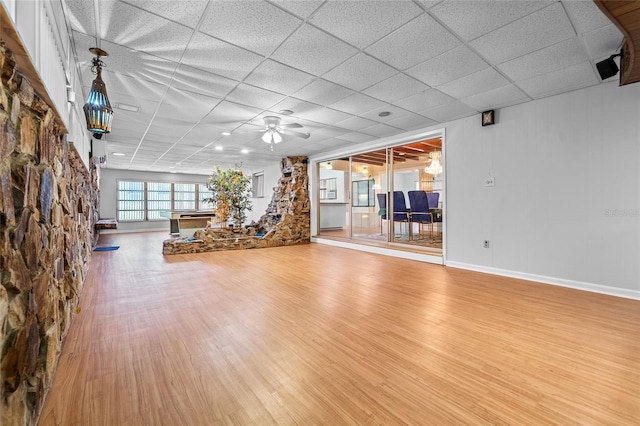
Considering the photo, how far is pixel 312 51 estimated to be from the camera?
245 cm

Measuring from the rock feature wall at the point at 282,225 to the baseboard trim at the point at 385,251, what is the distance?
695mm

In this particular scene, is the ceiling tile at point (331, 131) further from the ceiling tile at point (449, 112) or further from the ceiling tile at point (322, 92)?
the ceiling tile at point (449, 112)

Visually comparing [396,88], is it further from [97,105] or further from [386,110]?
[97,105]

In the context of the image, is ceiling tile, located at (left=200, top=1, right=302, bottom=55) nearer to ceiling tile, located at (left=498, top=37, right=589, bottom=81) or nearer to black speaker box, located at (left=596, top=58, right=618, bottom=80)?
ceiling tile, located at (left=498, top=37, right=589, bottom=81)

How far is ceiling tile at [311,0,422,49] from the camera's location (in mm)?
1901

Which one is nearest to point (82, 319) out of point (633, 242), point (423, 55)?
point (423, 55)

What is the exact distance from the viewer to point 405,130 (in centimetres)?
504

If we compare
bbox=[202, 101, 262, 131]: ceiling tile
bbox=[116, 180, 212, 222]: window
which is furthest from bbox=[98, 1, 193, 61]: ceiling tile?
bbox=[116, 180, 212, 222]: window

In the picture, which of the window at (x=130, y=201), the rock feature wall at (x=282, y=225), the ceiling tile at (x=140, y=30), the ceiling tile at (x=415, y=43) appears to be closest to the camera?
the ceiling tile at (x=140, y=30)

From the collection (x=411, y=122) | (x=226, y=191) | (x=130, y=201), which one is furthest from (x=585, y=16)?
(x=130, y=201)

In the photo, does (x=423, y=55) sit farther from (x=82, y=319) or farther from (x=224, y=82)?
(x=82, y=319)

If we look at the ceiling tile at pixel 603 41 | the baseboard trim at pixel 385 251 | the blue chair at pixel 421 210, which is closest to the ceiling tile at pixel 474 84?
the ceiling tile at pixel 603 41

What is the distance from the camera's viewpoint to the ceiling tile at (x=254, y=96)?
127 inches

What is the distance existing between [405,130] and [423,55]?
8.49 ft
